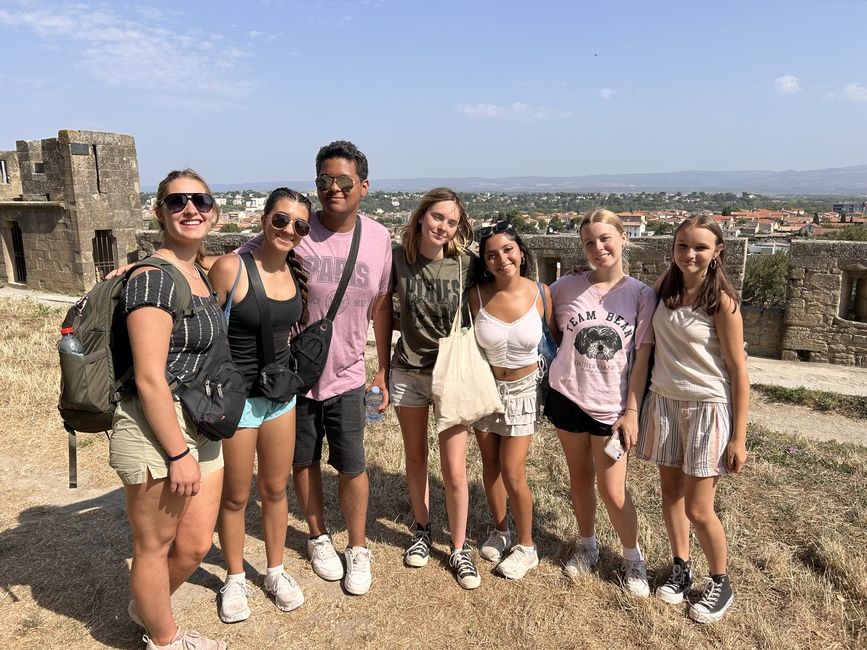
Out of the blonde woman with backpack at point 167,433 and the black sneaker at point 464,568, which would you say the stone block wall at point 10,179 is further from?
the black sneaker at point 464,568

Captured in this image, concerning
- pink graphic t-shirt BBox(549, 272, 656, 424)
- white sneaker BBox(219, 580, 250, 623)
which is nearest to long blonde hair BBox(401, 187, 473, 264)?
pink graphic t-shirt BBox(549, 272, 656, 424)

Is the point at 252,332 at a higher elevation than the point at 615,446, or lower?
higher

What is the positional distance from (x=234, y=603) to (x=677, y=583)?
2.15 meters

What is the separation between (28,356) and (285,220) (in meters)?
6.41

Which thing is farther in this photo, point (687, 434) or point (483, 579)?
point (483, 579)

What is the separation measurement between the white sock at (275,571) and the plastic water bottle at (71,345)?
4.91 ft

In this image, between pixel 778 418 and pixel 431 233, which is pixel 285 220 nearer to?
pixel 431 233

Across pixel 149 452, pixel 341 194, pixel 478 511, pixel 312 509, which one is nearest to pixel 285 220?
pixel 341 194

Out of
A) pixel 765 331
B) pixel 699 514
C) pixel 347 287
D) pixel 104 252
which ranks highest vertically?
pixel 347 287

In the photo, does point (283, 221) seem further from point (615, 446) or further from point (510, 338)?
point (615, 446)

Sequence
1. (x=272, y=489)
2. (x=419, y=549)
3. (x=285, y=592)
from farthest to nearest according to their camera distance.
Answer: (x=419, y=549) → (x=285, y=592) → (x=272, y=489)

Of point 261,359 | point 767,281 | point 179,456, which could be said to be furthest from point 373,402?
point 767,281

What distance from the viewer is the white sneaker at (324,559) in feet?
10.9

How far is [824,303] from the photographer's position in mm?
10742
